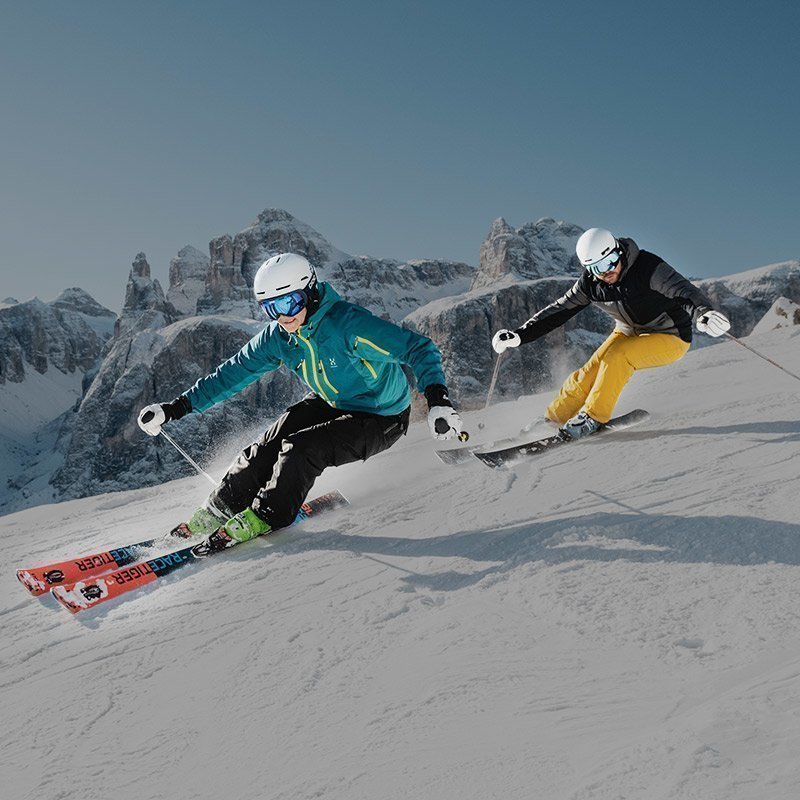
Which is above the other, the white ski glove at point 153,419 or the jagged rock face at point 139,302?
the jagged rock face at point 139,302

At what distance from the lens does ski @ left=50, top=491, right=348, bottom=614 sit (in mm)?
3695

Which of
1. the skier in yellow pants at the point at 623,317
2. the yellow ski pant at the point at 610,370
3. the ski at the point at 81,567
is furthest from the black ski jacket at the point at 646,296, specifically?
the ski at the point at 81,567

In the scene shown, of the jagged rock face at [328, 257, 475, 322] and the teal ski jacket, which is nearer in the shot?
the teal ski jacket

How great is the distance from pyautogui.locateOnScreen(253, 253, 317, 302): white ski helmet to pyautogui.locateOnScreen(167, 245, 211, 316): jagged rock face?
19136 cm

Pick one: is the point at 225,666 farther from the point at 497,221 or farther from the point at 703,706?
the point at 497,221

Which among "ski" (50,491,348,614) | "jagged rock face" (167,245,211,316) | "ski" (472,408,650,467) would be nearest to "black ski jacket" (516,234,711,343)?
"ski" (472,408,650,467)

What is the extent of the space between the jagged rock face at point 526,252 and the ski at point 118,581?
16818 cm

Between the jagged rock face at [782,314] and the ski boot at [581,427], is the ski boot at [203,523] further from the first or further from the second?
the jagged rock face at [782,314]

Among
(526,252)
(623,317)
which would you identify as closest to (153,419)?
(623,317)

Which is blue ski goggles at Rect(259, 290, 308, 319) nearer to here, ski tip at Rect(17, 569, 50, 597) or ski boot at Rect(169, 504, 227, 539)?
ski boot at Rect(169, 504, 227, 539)

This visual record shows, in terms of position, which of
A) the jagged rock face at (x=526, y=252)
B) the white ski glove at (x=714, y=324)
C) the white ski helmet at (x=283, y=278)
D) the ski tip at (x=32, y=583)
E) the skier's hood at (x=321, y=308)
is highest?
the jagged rock face at (x=526, y=252)

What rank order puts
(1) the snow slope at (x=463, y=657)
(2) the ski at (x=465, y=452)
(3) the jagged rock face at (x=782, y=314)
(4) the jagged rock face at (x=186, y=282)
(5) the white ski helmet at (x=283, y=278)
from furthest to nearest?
(4) the jagged rock face at (x=186, y=282) → (3) the jagged rock face at (x=782, y=314) → (2) the ski at (x=465, y=452) → (5) the white ski helmet at (x=283, y=278) → (1) the snow slope at (x=463, y=657)

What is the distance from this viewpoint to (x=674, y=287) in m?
6.13

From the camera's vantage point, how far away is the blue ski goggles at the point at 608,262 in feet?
20.2
